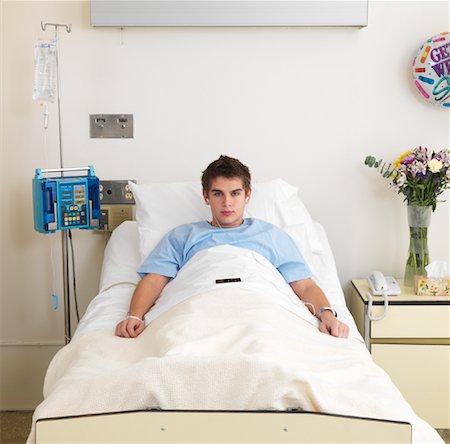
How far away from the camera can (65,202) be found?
2758 millimetres

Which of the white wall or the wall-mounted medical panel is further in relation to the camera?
the white wall

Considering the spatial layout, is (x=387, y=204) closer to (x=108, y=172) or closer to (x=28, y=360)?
(x=108, y=172)

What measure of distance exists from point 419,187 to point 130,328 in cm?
134

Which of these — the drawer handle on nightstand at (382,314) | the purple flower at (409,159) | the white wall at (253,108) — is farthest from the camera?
the white wall at (253,108)

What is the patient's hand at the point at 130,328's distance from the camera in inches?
82.7

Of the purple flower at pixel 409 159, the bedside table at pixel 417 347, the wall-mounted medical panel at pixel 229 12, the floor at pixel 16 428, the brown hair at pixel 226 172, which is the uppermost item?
the wall-mounted medical panel at pixel 229 12

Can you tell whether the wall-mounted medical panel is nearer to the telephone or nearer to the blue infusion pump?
the blue infusion pump

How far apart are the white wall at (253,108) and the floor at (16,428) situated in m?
0.77

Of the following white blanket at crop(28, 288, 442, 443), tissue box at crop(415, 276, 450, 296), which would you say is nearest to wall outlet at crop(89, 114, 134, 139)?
white blanket at crop(28, 288, 442, 443)

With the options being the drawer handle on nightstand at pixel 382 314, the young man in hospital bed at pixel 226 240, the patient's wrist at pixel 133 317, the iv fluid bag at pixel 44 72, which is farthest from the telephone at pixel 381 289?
the iv fluid bag at pixel 44 72

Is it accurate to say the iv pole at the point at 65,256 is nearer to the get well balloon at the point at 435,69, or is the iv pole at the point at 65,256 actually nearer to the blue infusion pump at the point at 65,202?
the blue infusion pump at the point at 65,202

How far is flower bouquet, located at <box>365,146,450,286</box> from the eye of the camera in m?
2.72

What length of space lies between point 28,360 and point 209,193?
1.27 meters

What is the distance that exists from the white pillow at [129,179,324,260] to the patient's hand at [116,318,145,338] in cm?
51
